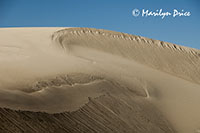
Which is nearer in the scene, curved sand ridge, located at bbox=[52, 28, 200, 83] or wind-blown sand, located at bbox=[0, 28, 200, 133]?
wind-blown sand, located at bbox=[0, 28, 200, 133]

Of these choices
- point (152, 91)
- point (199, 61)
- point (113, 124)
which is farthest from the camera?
point (199, 61)

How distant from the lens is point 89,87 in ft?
13.6

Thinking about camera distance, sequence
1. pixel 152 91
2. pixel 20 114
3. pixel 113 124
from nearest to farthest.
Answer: pixel 20 114
pixel 113 124
pixel 152 91

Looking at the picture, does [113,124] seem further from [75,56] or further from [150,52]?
[150,52]

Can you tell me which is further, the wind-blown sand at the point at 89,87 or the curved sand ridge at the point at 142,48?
the curved sand ridge at the point at 142,48

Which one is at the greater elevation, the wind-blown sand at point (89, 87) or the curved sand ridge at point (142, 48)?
the curved sand ridge at point (142, 48)

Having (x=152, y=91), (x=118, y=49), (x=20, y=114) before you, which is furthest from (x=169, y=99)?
(x=20, y=114)

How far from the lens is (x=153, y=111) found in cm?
459

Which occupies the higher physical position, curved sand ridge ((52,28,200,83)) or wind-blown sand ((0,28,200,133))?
curved sand ridge ((52,28,200,83))

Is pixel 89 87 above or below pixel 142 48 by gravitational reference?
below

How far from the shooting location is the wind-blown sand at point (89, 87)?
134 inches

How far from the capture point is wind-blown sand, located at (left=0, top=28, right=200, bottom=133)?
134 inches

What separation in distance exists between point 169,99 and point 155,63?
6.14 feet

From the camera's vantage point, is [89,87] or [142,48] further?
[142,48]
